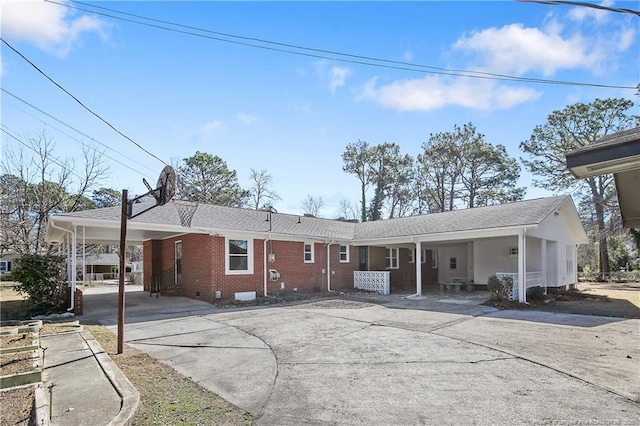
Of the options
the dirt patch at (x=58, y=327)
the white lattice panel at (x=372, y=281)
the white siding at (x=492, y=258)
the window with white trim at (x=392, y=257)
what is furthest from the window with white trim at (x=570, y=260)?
the dirt patch at (x=58, y=327)

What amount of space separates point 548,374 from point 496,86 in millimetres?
8223

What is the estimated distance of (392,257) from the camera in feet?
72.9

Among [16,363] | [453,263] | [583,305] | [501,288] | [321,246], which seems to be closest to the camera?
[16,363]

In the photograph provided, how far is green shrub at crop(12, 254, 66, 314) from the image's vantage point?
37.3 ft

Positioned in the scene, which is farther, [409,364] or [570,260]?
[570,260]

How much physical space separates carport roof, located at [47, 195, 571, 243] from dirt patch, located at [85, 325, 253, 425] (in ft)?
24.4

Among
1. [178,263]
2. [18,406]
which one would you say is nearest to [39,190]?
[178,263]

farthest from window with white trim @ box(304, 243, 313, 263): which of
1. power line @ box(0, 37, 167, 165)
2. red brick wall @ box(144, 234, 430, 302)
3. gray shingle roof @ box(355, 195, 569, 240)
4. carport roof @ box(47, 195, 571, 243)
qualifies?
power line @ box(0, 37, 167, 165)

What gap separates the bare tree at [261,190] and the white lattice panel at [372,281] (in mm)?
22618

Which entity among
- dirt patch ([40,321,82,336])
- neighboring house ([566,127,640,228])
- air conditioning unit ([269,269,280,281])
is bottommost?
dirt patch ([40,321,82,336])

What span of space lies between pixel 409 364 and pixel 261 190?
36.7 m

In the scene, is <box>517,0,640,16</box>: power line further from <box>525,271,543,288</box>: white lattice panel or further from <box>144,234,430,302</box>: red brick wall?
<box>144,234,430,302</box>: red brick wall

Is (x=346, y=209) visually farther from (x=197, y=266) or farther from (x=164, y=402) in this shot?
(x=164, y=402)

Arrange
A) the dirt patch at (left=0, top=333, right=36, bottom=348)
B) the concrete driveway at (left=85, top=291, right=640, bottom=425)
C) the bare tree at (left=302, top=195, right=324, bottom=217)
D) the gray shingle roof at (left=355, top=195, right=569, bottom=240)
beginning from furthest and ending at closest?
the bare tree at (left=302, top=195, right=324, bottom=217)
the gray shingle roof at (left=355, top=195, right=569, bottom=240)
the dirt patch at (left=0, top=333, right=36, bottom=348)
the concrete driveway at (left=85, top=291, right=640, bottom=425)
